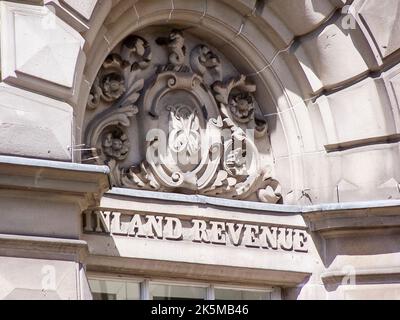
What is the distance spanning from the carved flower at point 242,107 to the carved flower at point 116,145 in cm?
117

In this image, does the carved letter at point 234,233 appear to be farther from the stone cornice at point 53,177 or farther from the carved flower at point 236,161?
the stone cornice at point 53,177

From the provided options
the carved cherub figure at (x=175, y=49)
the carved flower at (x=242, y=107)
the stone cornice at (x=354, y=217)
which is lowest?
the stone cornice at (x=354, y=217)

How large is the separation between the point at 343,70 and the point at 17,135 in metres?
3.27

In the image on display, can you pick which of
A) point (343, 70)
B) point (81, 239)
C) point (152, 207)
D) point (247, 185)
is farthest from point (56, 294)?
point (343, 70)

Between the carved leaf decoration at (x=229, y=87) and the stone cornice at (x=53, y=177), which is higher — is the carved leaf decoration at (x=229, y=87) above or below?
above

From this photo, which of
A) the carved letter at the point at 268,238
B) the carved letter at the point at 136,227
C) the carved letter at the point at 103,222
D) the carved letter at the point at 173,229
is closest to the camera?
the carved letter at the point at 103,222

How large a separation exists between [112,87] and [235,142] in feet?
4.22

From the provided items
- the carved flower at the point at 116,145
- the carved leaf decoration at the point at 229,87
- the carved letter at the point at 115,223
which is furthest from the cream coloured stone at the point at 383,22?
the carved letter at the point at 115,223

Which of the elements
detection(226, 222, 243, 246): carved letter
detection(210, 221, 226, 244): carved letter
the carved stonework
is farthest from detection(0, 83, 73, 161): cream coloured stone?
detection(226, 222, 243, 246): carved letter

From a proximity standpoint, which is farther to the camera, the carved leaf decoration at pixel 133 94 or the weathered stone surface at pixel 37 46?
the carved leaf decoration at pixel 133 94

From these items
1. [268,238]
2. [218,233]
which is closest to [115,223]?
[218,233]

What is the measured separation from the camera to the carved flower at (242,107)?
12.2 meters

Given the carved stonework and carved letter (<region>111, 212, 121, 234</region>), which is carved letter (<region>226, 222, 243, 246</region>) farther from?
carved letter (<region>111, 212, 121, 234</region>)

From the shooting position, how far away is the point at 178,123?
11.8m
